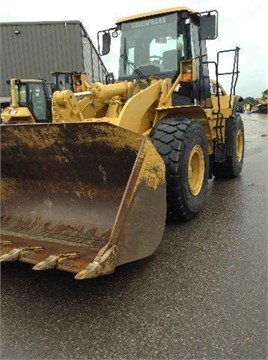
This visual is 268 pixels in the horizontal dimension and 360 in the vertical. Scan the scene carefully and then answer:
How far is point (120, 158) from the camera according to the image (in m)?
3.47

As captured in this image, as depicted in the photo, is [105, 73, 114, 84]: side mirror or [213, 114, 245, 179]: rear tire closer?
[105, 73, 114, 84]: side mirror

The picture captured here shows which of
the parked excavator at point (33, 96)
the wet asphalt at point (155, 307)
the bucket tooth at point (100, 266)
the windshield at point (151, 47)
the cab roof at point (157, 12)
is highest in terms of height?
the cab roof at point (157, 12)

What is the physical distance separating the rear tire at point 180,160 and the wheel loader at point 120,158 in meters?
0.01

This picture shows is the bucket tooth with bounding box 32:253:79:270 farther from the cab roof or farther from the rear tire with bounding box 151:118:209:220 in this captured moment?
the cab roof

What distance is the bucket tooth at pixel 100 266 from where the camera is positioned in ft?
8.40

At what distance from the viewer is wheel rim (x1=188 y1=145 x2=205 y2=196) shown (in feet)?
15.3

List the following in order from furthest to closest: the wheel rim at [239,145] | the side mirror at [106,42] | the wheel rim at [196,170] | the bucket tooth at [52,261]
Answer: the wheel rim at [239,145]
the side mirror at [106,42]
the wheel rim at [196,170]
the bucket tooth at [52,261]

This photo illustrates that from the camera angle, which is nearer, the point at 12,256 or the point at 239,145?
the point at 12,256

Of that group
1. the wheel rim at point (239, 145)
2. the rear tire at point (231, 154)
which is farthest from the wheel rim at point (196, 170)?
the wheel rim at point (239, 145)

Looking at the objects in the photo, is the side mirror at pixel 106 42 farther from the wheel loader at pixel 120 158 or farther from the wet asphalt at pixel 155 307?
the wet asphalt at pixel 155 307

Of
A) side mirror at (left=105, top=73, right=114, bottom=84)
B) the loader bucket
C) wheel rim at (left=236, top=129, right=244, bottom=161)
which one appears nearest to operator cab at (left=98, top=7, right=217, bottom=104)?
side mirror at (left=105, top=73, right=114, bottom=84)

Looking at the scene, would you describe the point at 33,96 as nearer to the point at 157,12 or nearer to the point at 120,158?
the point at 157,12

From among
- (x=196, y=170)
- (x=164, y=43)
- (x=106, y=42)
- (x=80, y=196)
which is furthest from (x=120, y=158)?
(x=106, y=42)

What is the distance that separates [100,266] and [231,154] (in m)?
4.36
